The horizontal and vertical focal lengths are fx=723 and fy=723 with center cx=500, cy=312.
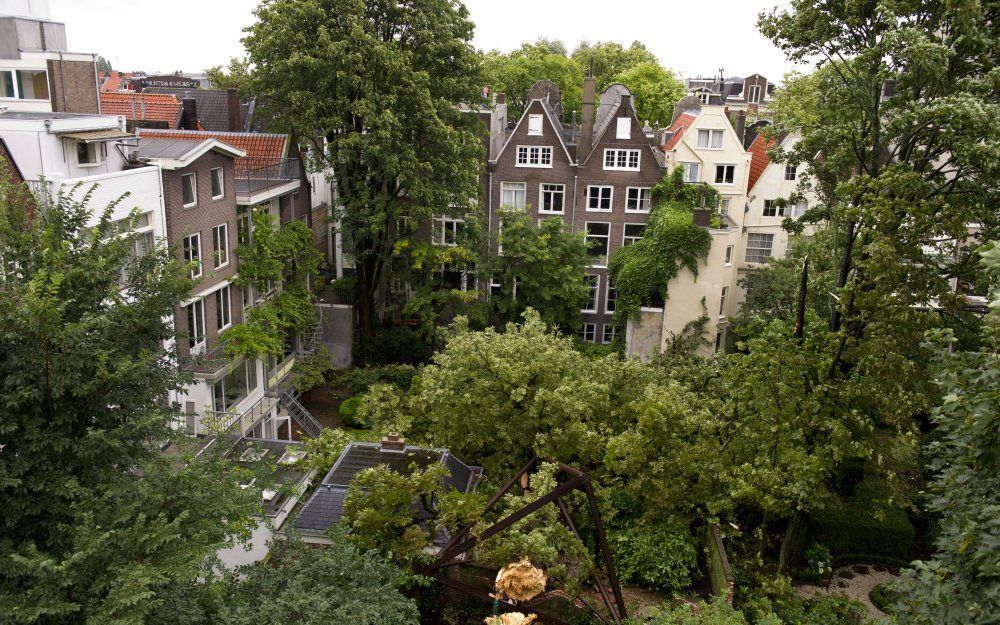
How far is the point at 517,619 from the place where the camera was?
12.4 meters

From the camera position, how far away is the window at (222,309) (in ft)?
94.1

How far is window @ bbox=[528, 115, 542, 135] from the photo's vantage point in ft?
131

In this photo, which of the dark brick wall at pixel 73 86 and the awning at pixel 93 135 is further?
the dark brick wall at pixel 73 86

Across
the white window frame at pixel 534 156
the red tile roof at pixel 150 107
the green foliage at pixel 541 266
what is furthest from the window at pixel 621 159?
the red tile roof at pixel 150 107

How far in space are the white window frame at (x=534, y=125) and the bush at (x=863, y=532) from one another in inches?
990

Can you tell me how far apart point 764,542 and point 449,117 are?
22057 millimetres

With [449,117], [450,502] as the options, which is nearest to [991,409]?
[450,502]

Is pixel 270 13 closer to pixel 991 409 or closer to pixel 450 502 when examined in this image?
pixel 450 502

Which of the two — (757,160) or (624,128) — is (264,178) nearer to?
(624,128)

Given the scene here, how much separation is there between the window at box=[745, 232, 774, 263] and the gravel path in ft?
76.3

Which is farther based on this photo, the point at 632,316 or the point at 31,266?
the point at 632,316

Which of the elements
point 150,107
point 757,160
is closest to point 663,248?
point 757,160

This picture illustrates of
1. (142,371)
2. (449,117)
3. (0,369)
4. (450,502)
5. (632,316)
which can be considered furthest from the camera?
(632,316)

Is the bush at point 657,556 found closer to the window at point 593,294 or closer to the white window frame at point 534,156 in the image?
the window at point 593,294
